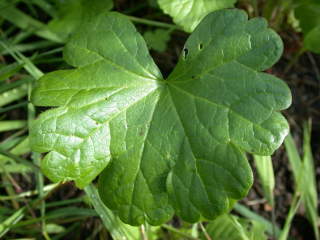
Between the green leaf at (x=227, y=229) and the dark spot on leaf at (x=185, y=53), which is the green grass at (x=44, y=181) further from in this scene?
the dark spot on leaf at (x=185, y=53)

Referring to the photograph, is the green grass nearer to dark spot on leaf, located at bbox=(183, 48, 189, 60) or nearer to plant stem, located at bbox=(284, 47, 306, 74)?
plant stem, located at bbox=(284, 47, 306, 74)

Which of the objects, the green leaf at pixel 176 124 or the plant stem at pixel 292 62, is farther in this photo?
the plant stem at pixel 292 62

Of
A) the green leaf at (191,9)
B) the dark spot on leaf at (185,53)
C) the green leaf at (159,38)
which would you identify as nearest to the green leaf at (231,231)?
the dark spot on leaf at (185,53)

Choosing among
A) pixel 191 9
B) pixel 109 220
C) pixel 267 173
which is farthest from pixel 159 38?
pixel 109 220

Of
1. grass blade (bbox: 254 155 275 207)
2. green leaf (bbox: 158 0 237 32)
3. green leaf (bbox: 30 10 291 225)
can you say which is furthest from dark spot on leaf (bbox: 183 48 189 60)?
grass blade (bbox: 254 155 275 207)

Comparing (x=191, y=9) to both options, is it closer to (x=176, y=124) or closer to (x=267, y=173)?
(x=176, y=124)
